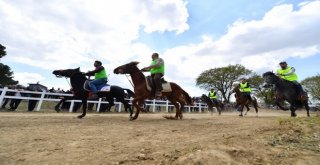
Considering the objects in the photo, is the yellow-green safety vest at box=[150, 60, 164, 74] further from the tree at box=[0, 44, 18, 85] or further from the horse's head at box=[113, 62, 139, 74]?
the tree at box=[0, 44, 18, 85]

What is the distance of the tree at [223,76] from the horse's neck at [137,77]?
4648 centimetres

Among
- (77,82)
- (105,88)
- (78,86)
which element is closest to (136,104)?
(105,88)

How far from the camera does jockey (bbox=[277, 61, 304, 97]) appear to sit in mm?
12180

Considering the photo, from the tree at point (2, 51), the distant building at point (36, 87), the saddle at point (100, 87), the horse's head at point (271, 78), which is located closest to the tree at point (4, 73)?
the tree at point (2, 51)

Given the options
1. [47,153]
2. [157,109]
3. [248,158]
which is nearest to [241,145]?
[248,158]

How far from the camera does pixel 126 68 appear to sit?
10.6 metres

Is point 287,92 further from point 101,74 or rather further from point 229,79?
point 229,79

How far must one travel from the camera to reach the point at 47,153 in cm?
441

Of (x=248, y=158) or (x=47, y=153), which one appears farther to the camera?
(x=47, y=153)

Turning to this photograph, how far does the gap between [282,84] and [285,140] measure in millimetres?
8112

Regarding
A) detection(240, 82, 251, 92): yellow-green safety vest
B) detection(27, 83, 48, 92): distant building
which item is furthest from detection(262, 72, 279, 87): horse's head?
detection(27, 83, 48, 92): distant building

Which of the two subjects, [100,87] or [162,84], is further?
[100,87]

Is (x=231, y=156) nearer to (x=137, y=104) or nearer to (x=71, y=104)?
(x=137, y=104)

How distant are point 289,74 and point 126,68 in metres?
7.27
